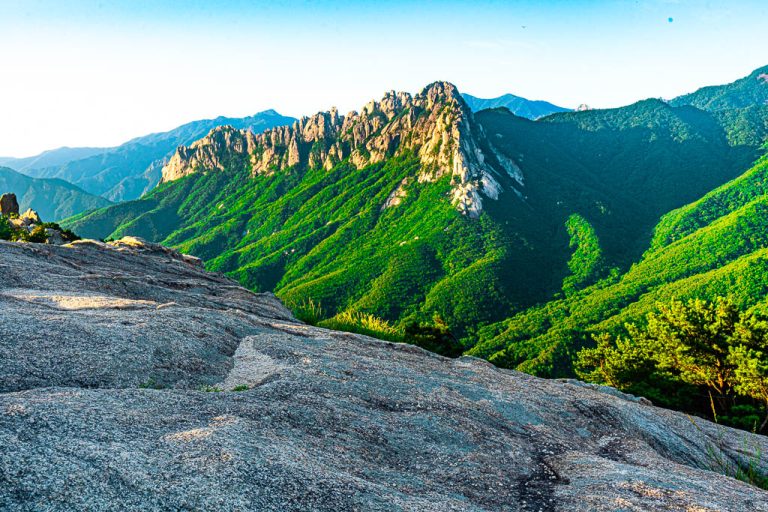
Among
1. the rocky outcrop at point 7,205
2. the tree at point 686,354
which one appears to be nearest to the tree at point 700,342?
the tree at point 686,354

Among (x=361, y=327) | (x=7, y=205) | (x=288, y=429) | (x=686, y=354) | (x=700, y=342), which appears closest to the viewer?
(x=288, y=429)

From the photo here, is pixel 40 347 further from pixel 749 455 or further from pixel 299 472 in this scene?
pixel 749 455

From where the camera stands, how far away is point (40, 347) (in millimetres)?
16562

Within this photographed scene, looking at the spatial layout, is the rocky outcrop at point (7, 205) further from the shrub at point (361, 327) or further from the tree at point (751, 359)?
the tree at point (751, 359)

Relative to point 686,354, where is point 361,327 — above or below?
above


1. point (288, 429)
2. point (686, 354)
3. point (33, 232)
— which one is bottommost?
point (686, 354)

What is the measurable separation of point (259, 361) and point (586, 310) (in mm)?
174808

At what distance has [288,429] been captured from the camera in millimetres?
13820

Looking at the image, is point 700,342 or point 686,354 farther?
point 700,342

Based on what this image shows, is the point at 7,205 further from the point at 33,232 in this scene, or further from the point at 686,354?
the point at 686,354

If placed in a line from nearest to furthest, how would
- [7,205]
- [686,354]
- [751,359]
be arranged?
[751,359]
[686,354]
[7,205]

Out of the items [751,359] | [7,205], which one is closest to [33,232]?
[7,205]

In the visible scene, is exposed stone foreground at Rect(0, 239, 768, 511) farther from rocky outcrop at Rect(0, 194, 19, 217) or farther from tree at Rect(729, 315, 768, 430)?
rocky outcrop at Rect(0, 194, 19, 217)

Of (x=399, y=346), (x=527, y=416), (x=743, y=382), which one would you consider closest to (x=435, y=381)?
(x=527, y=416)
